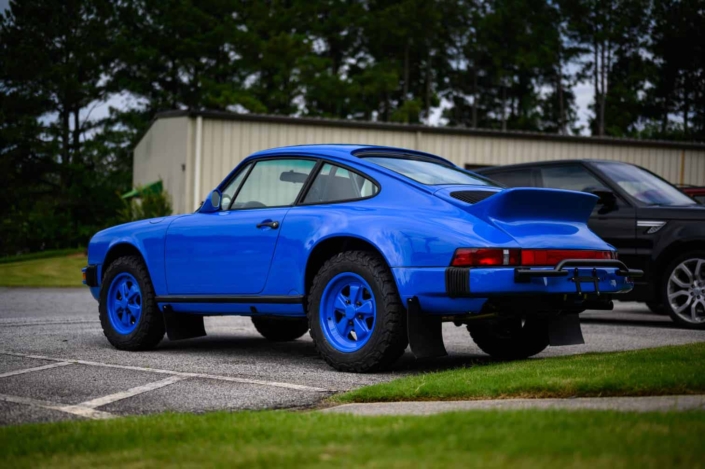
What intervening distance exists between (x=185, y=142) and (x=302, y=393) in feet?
61.2

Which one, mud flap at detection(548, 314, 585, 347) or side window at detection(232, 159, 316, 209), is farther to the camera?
side window at detection(232, 159, 316, 209)

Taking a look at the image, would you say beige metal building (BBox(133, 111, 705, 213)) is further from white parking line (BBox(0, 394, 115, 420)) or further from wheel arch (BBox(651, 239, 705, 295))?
white parking line (BBox(0, 394, 115, 420))

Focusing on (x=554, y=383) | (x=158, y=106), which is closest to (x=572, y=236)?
(x=554, y=383)

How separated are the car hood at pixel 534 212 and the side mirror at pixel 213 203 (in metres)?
2.02

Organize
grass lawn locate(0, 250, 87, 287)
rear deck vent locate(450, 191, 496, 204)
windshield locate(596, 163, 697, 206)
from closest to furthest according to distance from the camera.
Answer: rear deck vent locate(450, 191, 496, 204), windshield locate(596, 163, 697, 206), grass lawn locate(0, 250, 87, 287)

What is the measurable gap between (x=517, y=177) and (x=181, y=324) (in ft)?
16.4

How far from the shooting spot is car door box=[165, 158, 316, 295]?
6738 mm

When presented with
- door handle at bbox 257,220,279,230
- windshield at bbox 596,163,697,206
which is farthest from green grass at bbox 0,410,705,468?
windshield at bbox 596,163,697,206

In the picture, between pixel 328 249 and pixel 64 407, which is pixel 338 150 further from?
pixel 64 407

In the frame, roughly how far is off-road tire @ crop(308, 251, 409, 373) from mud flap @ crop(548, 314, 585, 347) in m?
1.24

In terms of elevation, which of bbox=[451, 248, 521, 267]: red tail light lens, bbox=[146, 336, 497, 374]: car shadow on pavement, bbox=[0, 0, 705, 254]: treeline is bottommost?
bbox=[146, 336, 497, 374]: car shadow on pavement

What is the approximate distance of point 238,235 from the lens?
271 inches

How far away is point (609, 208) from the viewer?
9773 millimetres

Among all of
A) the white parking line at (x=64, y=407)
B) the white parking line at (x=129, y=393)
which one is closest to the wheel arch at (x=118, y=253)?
the white parking line at (x=129, y=393)
